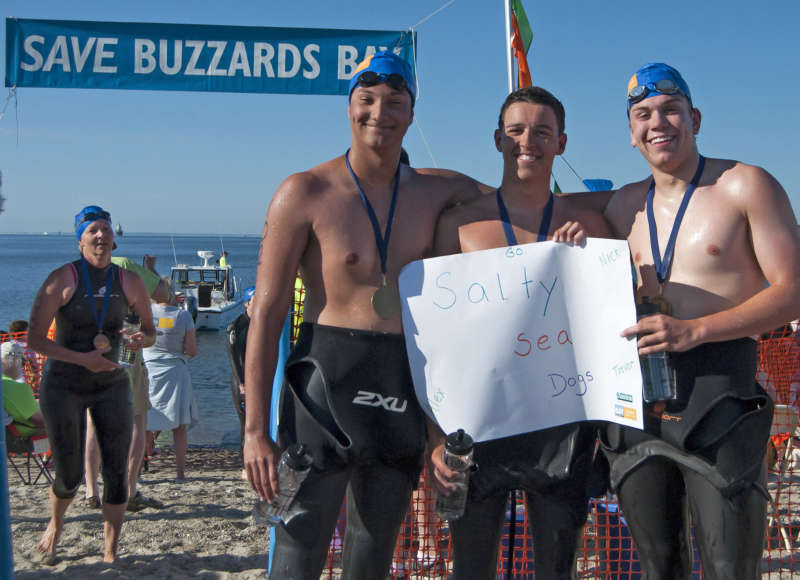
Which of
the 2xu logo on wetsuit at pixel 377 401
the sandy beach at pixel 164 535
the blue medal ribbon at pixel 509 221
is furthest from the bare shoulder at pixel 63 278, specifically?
the blue medal ribbon at pixel 509 221

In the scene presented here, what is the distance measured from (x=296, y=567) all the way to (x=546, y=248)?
1470 millimetres

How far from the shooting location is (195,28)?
5.09 m

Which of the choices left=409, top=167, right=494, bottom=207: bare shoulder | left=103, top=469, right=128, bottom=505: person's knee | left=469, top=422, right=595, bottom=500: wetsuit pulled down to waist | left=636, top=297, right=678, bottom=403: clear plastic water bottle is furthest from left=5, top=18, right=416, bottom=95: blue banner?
left=469, top=422, right=595, bottom=500: wetsuit pulled down to waist

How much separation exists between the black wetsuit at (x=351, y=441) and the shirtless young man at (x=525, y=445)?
0.18m

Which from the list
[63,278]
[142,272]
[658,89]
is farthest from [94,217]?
[658,89]

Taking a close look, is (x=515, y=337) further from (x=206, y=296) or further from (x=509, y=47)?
(x=206, y=296)

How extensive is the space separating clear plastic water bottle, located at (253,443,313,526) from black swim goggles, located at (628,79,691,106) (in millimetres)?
1841

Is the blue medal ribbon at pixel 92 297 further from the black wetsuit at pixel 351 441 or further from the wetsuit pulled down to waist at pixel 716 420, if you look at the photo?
the wetsuit pulled down to waist at pixel 716 420

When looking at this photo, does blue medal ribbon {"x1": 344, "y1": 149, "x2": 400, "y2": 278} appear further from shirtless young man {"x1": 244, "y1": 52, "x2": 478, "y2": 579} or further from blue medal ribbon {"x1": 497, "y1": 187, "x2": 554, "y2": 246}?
blue medal ribbon {"x1": 497, "y1": 187, "x2": 554, "y2": 246}

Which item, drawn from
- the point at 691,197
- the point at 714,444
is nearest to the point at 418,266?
the point at 691,197

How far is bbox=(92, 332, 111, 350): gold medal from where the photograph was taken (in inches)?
189

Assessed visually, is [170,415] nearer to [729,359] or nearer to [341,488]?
[341,488]

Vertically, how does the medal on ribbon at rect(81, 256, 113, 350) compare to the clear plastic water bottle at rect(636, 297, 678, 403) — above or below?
above

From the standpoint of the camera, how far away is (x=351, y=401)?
262 cm
